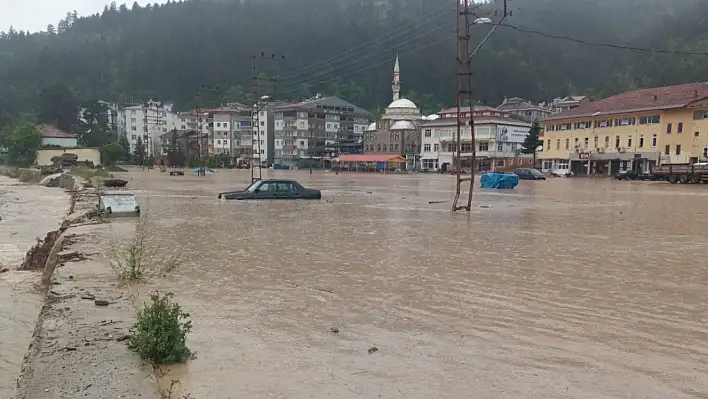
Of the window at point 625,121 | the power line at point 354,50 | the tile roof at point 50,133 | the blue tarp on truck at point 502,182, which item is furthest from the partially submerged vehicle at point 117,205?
the power line at point 354,50

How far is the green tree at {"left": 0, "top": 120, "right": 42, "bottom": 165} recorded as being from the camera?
82.8 m

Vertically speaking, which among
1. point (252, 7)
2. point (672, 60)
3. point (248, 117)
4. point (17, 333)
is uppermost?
point (252, 7)

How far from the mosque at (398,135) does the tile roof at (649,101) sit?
31473 millimetres

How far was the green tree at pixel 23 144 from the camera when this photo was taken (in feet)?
271

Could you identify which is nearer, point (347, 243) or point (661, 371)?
point (661, 371)

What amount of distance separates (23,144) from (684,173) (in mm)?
86839

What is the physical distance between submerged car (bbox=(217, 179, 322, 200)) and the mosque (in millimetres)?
73437

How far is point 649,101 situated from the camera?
64500 millimetres

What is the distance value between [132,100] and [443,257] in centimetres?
15584

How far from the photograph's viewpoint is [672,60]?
11219 centimetres

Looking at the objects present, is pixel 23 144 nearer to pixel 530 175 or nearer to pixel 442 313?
pixel 530 175

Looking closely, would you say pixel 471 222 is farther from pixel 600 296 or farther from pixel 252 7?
pixel 252 7

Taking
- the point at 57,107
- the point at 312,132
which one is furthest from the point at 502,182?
the point at 57,107

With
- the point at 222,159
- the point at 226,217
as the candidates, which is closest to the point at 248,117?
the point at 222,159
